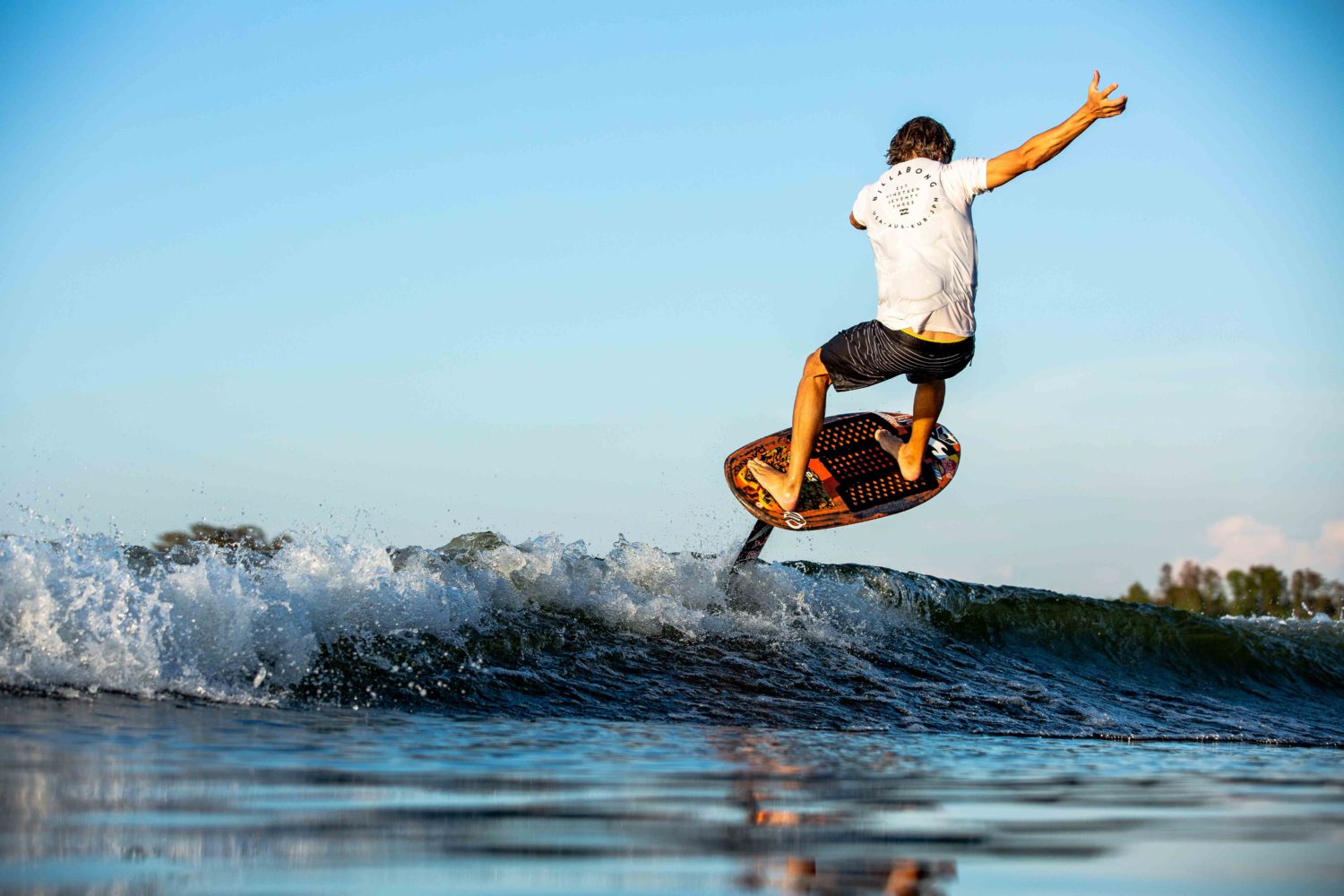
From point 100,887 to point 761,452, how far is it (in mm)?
7312

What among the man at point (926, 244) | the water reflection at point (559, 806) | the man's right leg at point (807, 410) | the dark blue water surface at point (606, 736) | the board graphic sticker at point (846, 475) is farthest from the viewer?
the board graphic sticker at point (846, 475)

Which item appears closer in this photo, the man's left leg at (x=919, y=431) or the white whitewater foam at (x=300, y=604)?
the white whitewater foam at (x=300, y=604)

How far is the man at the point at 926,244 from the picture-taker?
6.96m

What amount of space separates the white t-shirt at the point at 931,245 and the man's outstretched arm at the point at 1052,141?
95 millimetres

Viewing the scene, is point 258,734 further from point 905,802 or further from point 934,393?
point 934,393

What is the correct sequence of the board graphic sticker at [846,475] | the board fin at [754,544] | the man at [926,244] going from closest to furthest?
the man at [926,244], the board graphic sticker at [846,475], the board fin at [754,544]

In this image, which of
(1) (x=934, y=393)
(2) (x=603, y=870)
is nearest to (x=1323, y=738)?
(1) (x=934, y=393)

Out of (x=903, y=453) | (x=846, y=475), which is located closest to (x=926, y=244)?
(x=903, y=453)

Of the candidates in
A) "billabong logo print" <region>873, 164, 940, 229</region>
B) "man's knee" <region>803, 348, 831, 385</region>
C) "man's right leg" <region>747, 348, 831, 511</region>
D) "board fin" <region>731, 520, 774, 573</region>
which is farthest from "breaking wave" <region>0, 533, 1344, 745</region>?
"billabong logo print" <region>873, 164, 940, 229</region>

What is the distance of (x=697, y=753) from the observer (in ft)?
15.8

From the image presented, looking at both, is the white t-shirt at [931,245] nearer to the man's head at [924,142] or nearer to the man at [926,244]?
the man at [926,244]

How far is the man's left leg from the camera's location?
796cm

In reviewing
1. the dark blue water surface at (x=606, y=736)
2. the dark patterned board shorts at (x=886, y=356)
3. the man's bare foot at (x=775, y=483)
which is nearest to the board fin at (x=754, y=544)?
the dark blue water surface at (x=606, y=736)

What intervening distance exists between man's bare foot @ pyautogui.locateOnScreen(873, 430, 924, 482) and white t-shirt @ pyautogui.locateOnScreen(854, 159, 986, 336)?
1532mm
